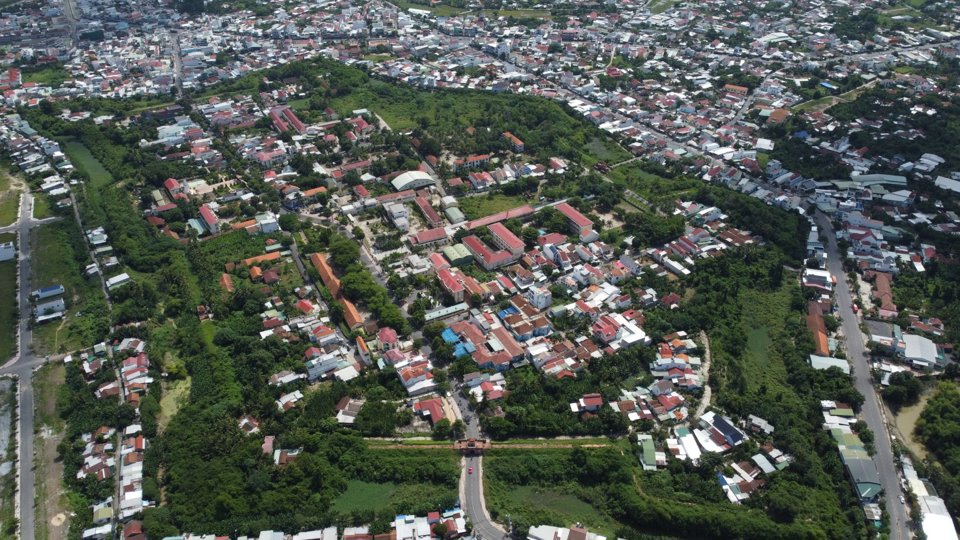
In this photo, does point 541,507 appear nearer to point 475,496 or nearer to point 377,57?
point 475,496

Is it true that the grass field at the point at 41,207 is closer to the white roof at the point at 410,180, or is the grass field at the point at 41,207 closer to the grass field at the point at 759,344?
the white roof at the point at 410,180

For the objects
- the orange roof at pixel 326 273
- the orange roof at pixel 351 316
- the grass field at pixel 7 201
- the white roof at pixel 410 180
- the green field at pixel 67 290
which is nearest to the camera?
the green field at pixel 67 290

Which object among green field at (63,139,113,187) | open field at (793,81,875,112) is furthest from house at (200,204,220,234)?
open field at (793,81,875,112)

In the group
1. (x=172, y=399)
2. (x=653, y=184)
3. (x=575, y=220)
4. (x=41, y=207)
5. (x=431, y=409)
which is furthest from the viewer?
(x=653, y=184)

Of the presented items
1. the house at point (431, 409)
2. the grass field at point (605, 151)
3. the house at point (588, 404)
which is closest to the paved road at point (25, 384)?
the house at point (431, 409)

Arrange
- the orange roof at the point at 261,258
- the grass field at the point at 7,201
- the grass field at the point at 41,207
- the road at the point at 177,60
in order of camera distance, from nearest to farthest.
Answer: the orange roof at the point at 261,258
the grass field at the point at 7,201
the grass field at the point at 41,207
the road at the point at 177,60

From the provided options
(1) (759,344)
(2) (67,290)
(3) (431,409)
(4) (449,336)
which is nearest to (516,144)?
(4) (449,336)

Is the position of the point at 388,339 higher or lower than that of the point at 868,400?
lower

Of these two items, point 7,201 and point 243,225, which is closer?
point 243,225
